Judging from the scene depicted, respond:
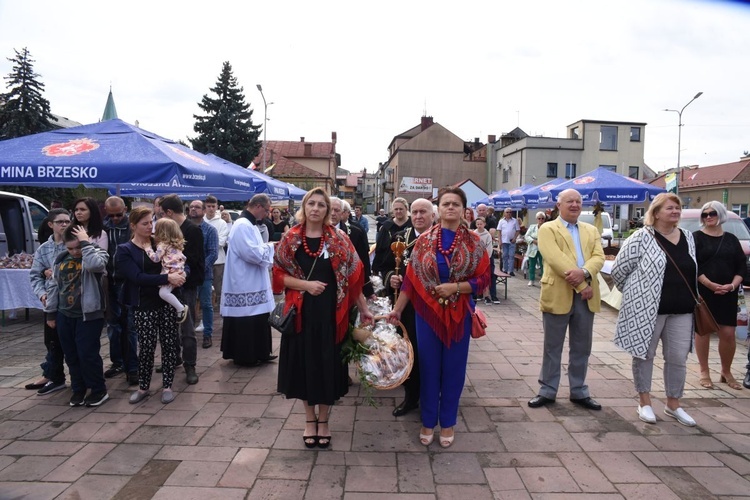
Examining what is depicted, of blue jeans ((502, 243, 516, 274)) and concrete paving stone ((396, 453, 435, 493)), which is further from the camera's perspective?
blue jeans ((502, 243, 516, 274))

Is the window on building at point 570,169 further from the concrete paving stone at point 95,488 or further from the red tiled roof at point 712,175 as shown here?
the concrete paving stone at point 95,488

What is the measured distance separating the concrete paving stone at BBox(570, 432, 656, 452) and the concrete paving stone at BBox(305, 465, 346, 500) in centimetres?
180

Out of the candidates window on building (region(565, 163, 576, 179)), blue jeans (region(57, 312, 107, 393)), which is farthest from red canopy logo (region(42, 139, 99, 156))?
window on building (region(565, 163, 576, 179))

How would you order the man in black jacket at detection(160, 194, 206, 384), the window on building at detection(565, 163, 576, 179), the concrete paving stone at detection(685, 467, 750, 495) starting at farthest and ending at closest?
the window on building at detection(565, 163, 576, 179), the man in black jacket at detection(160, 194, 206, 384), the concrete paving stone at detection(685, 467, 750, 495)

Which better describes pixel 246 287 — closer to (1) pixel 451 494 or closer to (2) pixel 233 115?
(1) pixel 451 494

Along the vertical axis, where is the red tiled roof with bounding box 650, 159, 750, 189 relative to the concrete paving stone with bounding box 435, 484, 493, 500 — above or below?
above

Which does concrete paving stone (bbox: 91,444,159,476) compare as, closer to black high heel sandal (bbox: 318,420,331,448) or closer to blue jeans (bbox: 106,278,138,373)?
black high heel sandal (bbox: 318,420,331,448)

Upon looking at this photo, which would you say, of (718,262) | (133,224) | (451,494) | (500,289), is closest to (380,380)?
(451,494)

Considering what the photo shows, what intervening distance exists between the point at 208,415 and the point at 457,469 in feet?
7.10

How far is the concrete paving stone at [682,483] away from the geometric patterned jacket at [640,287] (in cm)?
99

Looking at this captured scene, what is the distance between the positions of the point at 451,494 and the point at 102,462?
234 cm

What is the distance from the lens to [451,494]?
299 cm

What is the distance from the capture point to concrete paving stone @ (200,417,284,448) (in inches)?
145

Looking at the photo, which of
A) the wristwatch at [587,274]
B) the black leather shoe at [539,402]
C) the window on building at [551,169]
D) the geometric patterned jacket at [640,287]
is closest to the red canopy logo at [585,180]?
the geometric patterned jacket at [640,287]
